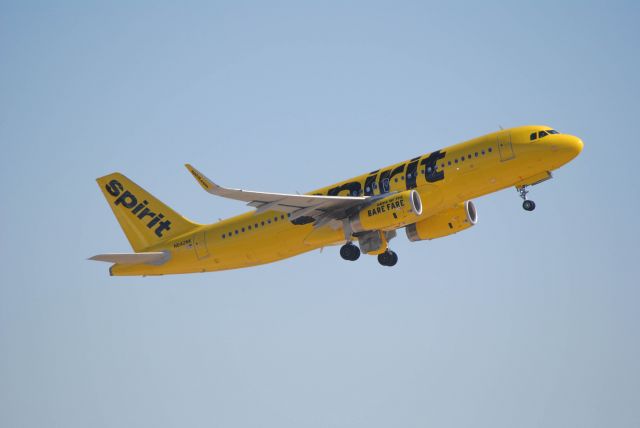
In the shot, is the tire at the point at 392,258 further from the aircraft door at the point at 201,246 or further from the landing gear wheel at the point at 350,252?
the aircraft door at the point at 201,246

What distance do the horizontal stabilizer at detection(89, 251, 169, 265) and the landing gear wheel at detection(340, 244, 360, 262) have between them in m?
9.69

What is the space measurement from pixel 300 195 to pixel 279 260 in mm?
5582

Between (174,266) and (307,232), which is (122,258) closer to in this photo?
(174,266)

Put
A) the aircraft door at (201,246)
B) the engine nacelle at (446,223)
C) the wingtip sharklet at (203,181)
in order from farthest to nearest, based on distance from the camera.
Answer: the aircraft door at (201,246)
the engine nacelle at (446,223)
the wingtip sharklet at (203,181)

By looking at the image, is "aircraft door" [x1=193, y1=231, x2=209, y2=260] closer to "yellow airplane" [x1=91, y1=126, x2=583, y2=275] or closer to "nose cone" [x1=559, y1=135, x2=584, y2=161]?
"yellow airplane" [x1=91, y1=126, x2=583, y2=275]

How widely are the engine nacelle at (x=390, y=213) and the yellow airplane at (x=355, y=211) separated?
0.05m

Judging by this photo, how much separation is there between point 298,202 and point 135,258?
10.2m

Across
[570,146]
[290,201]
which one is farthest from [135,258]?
[570,146]

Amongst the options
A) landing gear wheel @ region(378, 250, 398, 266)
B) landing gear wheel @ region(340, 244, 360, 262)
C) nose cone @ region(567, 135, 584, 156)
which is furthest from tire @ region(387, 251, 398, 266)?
nose cone @ region(567, 135, 584, 156)

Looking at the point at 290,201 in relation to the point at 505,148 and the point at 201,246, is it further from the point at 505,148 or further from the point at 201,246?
the point at 505,148

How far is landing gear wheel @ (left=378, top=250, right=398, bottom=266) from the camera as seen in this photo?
57156 mm

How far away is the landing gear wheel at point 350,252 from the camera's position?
177 ft

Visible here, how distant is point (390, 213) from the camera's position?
5053 cm

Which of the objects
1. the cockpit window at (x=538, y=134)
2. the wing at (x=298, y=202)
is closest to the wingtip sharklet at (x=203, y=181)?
the wing at (x=298, y=202)
